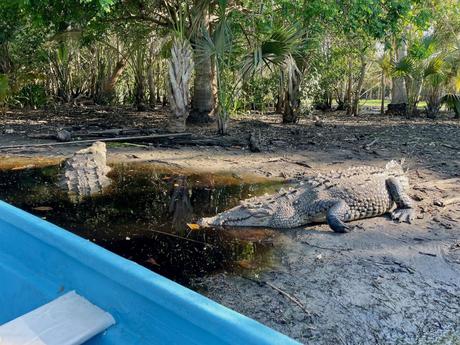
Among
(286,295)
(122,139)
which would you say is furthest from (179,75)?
(286,295)

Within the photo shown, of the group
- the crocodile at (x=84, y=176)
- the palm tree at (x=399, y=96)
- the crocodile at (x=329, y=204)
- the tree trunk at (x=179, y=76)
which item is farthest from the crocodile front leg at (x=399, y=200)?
the palm tree at (x=399, y=96)

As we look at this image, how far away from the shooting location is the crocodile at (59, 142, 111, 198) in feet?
18.5

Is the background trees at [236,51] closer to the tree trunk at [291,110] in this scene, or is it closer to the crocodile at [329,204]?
the tree trunk at [291,110]

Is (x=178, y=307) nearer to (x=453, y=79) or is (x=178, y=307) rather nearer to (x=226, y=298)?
(x=226, y=298)

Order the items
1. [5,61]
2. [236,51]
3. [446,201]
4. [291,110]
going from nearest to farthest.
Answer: [446,201], [236,51], [291,110], [5,61]

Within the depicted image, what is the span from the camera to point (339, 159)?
7.56 m

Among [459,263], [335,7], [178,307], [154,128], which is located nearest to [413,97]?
[335,7]

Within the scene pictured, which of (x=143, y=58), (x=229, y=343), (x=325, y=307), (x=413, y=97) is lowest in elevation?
(x=325, y=307)

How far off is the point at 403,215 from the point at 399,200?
212 millimetres

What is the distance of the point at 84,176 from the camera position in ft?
18.8

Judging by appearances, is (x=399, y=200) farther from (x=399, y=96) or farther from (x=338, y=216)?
(x=399, y=96)

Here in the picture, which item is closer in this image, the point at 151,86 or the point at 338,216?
the point at 338,216

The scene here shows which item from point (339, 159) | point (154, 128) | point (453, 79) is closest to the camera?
point (339, 159)

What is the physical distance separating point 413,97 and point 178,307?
13376 millimetres
